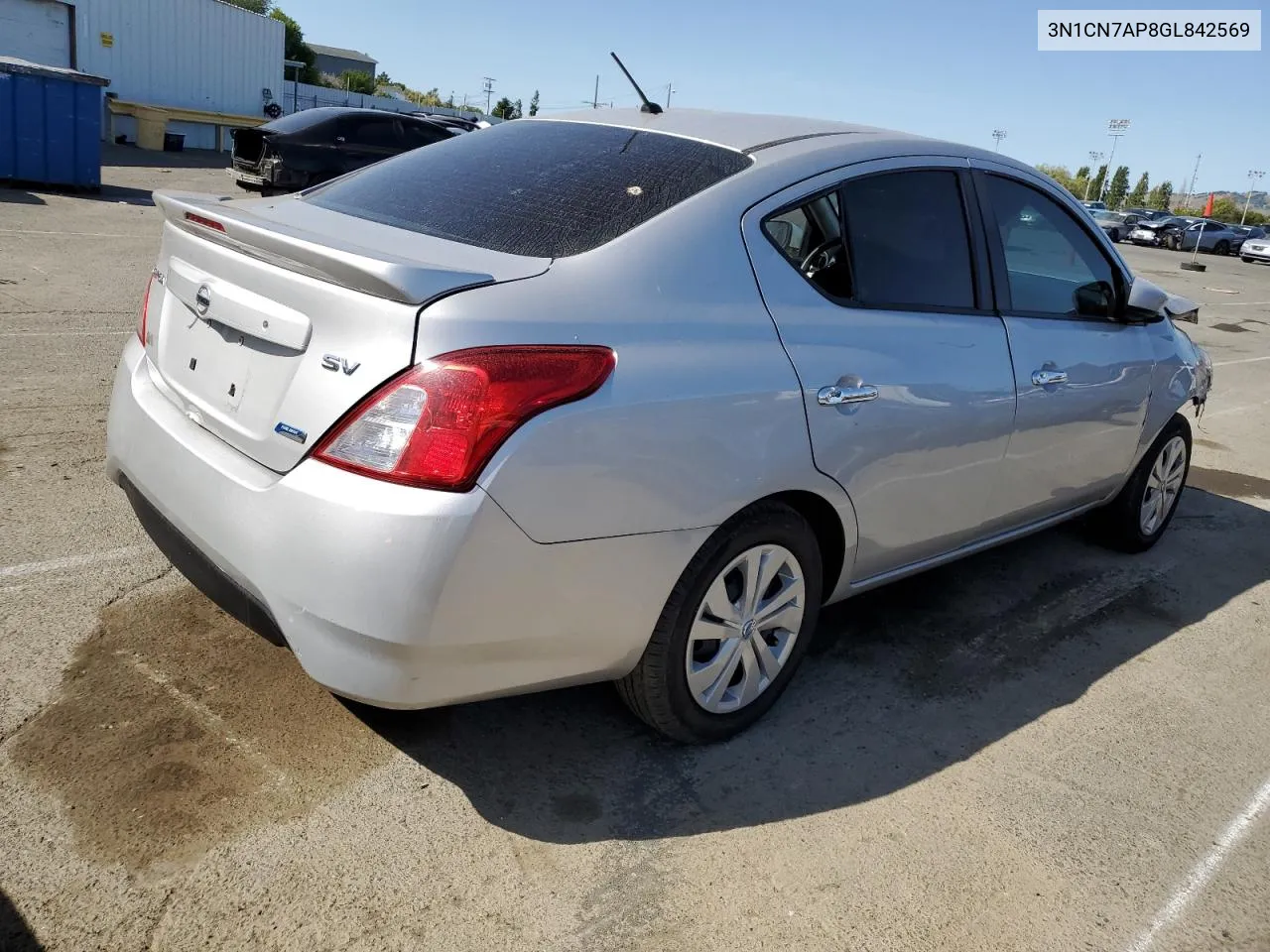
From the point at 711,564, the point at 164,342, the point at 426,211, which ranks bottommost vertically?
the point at 711,564

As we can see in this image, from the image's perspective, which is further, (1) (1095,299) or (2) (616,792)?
(1) (1095,299)

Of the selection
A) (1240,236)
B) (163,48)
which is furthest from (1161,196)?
(163,48)

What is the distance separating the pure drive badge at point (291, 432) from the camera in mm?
2354

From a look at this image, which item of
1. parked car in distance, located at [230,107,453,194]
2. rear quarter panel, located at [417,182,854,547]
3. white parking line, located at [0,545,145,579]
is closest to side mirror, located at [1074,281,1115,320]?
rear quarter panel, located at [417,182,854,547]

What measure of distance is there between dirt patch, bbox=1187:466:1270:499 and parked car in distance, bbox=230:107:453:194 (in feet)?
35.0

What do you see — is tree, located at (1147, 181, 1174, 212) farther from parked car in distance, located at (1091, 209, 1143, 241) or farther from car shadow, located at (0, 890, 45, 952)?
car shadow, located at (0, 890, 45, 952)

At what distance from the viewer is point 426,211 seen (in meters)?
2.98

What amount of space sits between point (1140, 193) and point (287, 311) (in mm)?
118277

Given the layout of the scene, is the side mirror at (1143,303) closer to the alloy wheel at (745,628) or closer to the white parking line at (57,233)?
the alloy wheel at (745,628)

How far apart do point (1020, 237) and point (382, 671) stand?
290cm

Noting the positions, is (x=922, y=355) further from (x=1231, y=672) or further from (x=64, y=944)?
(x=64, y=944)

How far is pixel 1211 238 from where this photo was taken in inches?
1587

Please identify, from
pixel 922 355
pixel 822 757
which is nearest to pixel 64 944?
pixel 822 757

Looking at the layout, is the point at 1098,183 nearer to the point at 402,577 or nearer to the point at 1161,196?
the point at 1161,196
